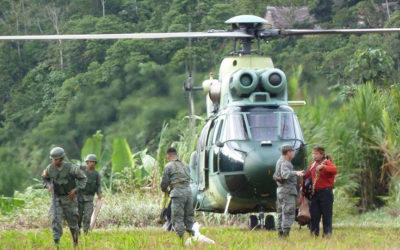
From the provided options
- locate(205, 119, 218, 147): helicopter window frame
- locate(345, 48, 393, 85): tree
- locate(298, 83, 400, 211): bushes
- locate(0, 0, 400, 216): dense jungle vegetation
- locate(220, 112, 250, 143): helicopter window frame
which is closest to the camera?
locate(220, 112, 250, 143): helicopter window frame

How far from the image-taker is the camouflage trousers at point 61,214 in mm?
13656

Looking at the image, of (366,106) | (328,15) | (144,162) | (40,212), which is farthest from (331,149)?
(328,15)

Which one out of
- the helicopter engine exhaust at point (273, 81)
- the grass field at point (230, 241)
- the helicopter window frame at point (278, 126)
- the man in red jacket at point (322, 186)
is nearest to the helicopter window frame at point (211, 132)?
the helicopter window frame at point (278, 126)

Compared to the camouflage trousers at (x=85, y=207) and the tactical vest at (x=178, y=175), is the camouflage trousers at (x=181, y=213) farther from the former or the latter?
the camouflage trousers at (x=85, y=207)

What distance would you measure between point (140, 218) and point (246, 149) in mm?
5356

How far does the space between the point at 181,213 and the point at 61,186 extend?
184 cm

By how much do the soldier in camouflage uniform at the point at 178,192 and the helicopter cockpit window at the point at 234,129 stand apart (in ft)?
8.20

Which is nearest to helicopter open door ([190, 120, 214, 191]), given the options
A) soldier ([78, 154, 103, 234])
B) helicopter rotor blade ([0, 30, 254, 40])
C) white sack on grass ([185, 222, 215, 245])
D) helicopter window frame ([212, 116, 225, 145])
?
helicopter window frame ([212, 116, 225, 145])

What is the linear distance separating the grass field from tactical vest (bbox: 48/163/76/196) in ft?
2.82

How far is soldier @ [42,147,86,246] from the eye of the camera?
1366 cm

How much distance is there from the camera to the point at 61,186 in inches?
539

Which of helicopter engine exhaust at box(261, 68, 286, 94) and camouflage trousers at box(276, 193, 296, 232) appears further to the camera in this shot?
helicopter engine exhaust at box(261, 68, 286, 94)

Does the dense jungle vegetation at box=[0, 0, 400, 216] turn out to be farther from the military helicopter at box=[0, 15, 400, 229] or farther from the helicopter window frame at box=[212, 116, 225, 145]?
the helicopter window frame at box=[212, 116, 225, 145]

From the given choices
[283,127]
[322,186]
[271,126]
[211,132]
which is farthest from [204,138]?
[322,186]
